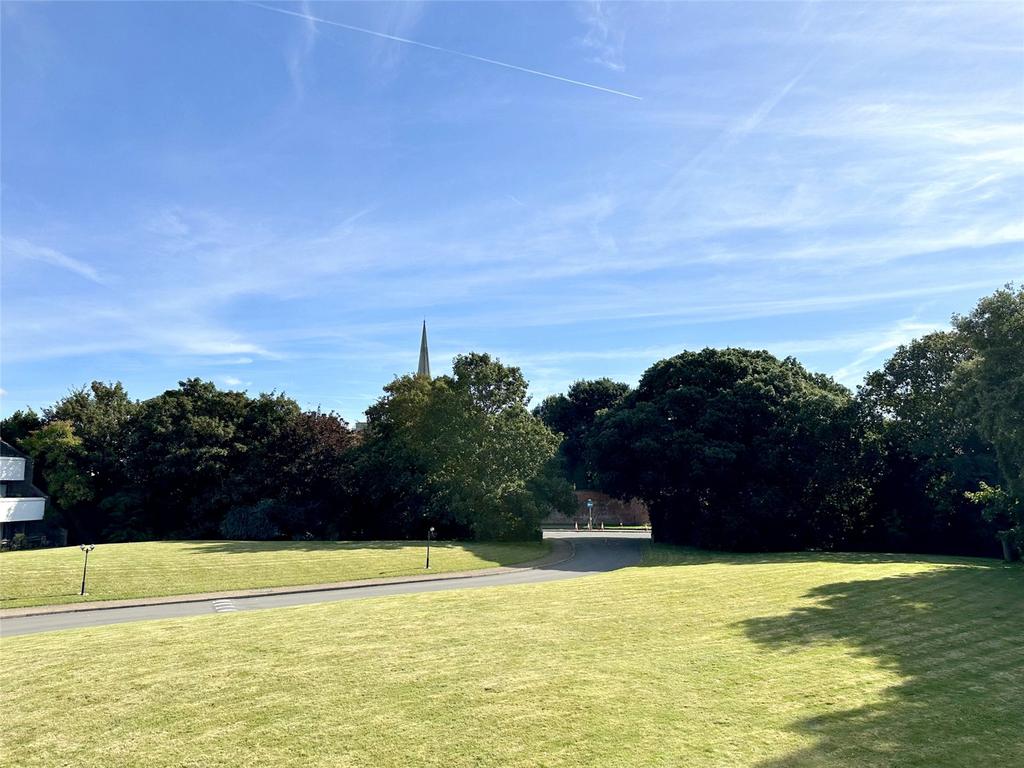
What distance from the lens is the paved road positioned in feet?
68.6

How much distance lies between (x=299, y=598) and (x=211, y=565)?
29.1 feet

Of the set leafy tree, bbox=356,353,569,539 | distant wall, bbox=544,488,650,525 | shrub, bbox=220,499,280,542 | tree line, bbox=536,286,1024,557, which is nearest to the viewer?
tree line, bbox=536,286,1024,557

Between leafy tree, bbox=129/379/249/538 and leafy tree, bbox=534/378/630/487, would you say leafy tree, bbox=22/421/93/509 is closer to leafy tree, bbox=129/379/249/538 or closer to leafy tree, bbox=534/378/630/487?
leafy tree, bbox=129/379/249/538

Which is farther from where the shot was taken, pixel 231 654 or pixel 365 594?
pixel 365 594

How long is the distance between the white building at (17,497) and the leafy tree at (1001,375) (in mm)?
58373

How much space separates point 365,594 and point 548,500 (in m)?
21.9

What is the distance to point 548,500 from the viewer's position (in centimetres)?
4594

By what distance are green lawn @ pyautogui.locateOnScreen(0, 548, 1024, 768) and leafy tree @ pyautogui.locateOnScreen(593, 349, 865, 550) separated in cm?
2214

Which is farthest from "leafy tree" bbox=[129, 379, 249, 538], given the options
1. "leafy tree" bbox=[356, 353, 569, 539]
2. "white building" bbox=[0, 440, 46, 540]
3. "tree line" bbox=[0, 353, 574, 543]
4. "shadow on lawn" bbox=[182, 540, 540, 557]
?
"leafy tree" bbox=[356, 353, 569, 539]

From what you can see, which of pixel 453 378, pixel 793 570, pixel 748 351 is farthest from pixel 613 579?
pixel 748 351

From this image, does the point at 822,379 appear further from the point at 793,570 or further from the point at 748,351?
the point at 793,570

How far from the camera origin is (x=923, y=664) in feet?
40.7

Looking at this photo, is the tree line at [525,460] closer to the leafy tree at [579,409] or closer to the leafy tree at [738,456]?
the leafy tree at [738,456]

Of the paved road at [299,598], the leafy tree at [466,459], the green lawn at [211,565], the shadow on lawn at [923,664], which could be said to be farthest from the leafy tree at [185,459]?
the shadow on lawn at [923,664]
